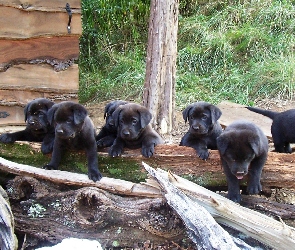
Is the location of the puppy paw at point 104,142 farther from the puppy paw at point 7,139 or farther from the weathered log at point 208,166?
the puppy paw at point 7,139

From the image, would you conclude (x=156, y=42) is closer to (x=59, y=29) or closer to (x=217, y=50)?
(x=59, y=29)

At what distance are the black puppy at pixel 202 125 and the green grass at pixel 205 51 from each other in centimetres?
458

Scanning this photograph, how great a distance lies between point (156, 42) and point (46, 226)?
4289mm

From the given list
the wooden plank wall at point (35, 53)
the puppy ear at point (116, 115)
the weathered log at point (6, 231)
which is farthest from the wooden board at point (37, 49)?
the weathered log at point (6, 231)

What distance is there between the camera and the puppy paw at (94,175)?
4.77 m

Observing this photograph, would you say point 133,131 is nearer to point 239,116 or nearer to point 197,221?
point 197,221

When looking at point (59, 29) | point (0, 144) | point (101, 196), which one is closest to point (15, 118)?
point (59, 29)

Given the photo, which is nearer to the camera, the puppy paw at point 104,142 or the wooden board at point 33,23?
the puppy paw at point 104,142

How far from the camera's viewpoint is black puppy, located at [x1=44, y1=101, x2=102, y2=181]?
15.6 feet

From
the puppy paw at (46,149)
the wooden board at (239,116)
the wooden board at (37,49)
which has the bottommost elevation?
the wooden board at (239,116)

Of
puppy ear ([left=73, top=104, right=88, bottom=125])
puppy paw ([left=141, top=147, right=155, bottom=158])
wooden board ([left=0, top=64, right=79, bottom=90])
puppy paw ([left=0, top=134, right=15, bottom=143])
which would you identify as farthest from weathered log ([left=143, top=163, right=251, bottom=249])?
wooden board ([left=0, top=64, right=79, bottom=90])

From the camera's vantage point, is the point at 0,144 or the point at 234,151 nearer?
the point at 234,151

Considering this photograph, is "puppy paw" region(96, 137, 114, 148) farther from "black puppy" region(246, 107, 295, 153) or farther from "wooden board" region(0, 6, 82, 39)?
"wooden board" region(0, 6, 82, 39)

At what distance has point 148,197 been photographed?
4719 mm
